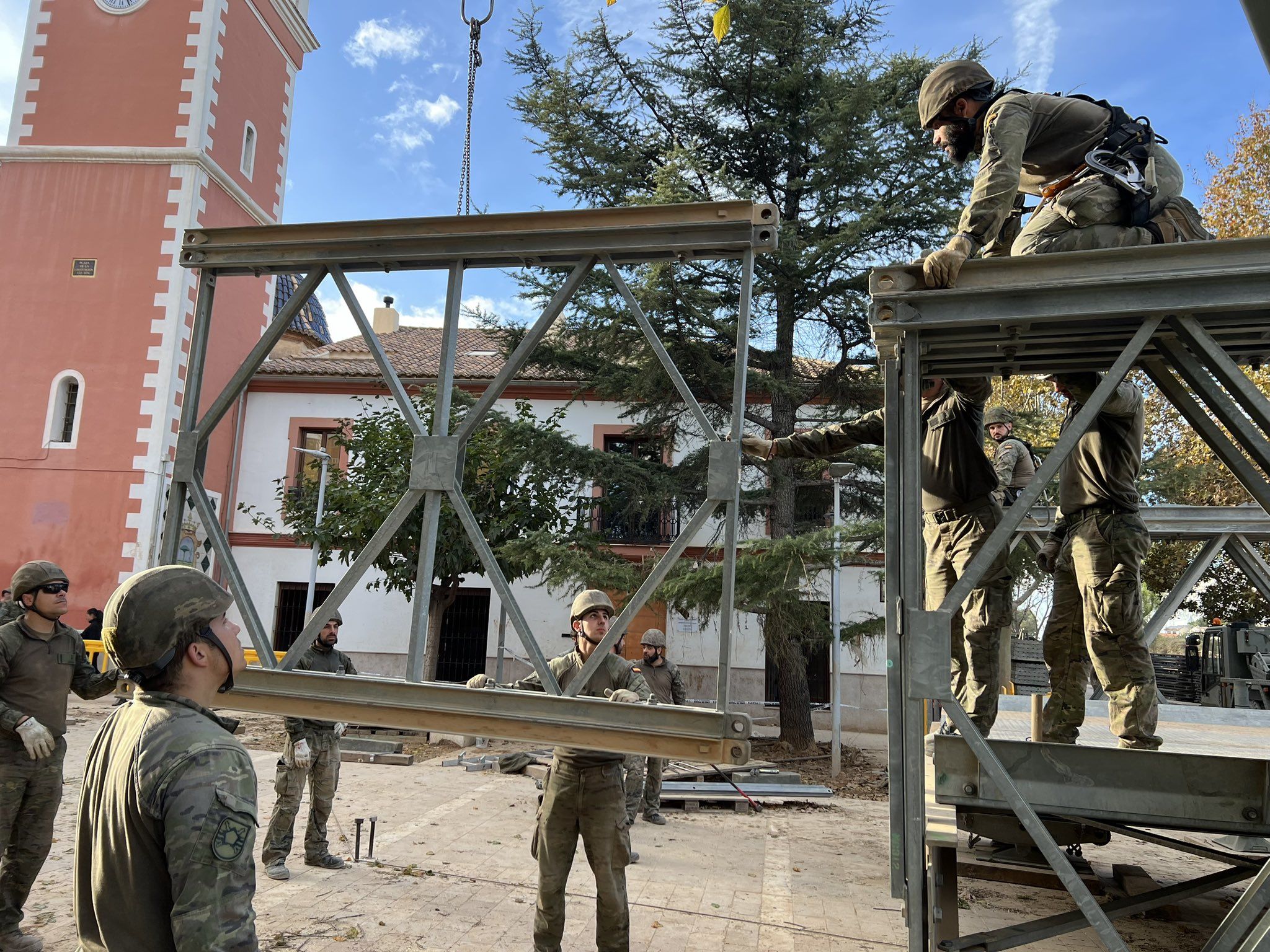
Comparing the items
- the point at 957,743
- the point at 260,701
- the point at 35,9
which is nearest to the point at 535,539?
the point at 260,701

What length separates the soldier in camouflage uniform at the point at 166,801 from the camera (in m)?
1.86

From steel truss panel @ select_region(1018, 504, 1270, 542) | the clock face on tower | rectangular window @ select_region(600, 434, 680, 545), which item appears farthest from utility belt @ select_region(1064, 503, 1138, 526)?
the clock face on tower

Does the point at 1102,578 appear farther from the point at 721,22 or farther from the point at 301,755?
the point at 301,755

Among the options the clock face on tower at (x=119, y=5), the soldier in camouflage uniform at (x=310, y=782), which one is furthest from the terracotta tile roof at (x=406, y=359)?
the soldier in camouflage uniform at (x=310, y=782)

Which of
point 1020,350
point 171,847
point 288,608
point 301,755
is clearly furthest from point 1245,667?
point 288,608

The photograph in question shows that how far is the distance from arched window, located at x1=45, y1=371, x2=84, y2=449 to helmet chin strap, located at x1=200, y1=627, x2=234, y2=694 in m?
19.9

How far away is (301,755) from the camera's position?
266 inches

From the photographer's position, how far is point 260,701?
3693 mm

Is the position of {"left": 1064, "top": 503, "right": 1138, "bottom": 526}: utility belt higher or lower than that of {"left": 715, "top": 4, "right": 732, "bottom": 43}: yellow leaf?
lower

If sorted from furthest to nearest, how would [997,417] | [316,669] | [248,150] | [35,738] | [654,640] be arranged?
[248,150]
[654,640]
[997,417]
[316,669]
[35,738]

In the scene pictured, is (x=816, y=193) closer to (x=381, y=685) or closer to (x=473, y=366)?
(x=473, y=366)

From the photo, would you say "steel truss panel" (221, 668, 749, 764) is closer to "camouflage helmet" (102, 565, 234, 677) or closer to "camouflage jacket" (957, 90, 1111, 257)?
"camouflage helmet" (102, 565, 234, 677)

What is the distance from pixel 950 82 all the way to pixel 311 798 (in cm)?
647

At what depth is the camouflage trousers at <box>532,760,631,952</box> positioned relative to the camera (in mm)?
4578
